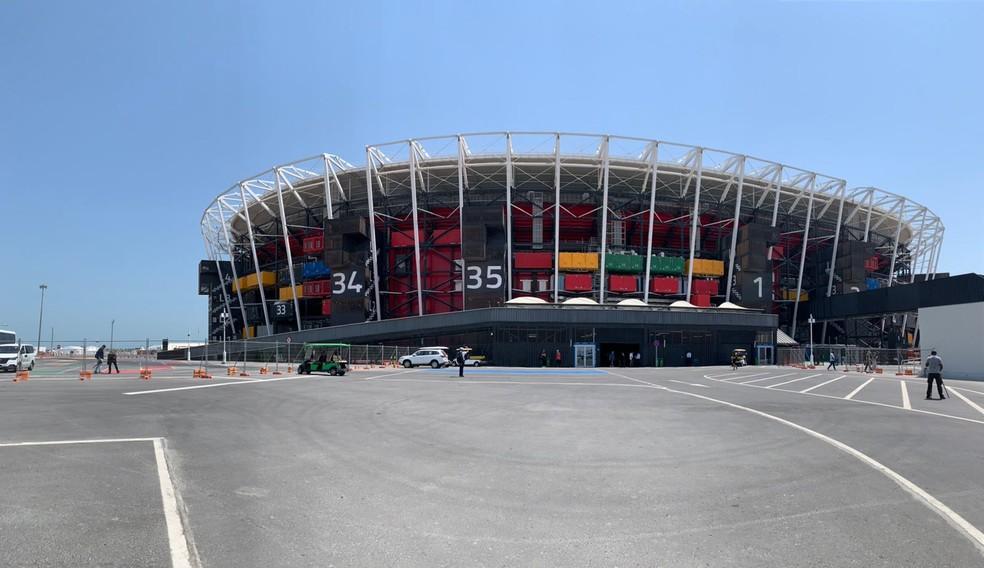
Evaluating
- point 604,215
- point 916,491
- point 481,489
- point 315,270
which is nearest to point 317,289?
point 315,270

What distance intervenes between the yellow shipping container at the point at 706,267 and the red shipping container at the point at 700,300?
2556mm

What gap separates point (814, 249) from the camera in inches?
2849

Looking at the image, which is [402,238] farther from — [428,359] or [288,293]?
[428,359]

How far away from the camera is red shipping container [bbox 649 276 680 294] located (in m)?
60.0

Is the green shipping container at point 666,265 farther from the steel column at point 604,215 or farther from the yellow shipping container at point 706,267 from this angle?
the steel column at point 604,215

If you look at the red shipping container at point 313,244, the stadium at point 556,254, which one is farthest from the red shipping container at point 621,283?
the red shipping container at point 313,244

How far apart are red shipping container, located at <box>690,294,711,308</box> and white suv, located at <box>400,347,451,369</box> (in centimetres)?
3032

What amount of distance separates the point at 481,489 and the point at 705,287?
59265 millimetres

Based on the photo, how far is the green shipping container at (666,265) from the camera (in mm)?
59938

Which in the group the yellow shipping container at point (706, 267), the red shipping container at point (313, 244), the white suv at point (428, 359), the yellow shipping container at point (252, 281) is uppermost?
the red shipping container at point (313, 244)

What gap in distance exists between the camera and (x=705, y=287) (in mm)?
61125

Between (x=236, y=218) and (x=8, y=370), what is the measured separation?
42.5 metres

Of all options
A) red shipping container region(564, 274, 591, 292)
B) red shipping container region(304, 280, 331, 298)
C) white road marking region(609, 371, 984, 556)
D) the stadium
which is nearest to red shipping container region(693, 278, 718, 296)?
the stadium

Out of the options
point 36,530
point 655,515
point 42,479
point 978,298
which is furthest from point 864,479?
point 978,298
